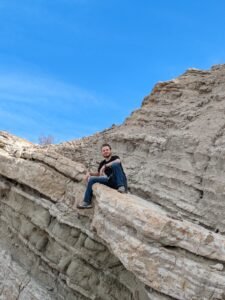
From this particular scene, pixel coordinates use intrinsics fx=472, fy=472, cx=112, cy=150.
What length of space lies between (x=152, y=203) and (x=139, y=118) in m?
4.76

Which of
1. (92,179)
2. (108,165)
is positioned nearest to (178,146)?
(108,165)

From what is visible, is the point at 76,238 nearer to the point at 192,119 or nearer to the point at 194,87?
the point at 192,119

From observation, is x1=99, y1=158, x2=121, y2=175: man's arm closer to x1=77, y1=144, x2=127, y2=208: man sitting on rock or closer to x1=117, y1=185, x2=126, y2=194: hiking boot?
x1=77, y1=144, x2=127, y2=208: man sitting on rock

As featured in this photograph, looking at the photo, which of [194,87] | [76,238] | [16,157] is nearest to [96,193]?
[76,238]

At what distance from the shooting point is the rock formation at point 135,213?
9.87 meters

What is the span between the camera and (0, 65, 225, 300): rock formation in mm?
9867

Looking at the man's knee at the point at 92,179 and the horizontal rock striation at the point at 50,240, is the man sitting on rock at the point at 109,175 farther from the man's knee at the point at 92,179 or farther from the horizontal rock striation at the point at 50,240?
the horizontal rock striation at the point at 50,240

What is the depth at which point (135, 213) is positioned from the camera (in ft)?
34.1

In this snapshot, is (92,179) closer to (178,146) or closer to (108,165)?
(108,165)

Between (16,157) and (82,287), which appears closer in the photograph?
(82,287)

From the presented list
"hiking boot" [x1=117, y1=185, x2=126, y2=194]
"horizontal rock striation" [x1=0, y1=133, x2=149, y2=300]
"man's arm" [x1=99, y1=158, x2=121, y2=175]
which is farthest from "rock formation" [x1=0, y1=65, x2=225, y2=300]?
"man's arm" [x1=99, y1=158, x2=121, y2=175]

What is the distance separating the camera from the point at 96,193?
11812mm

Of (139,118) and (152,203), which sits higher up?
(139,118)

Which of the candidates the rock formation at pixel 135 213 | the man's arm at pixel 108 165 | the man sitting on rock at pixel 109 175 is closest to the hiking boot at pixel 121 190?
the man sitting on rock at pixel 109 175
